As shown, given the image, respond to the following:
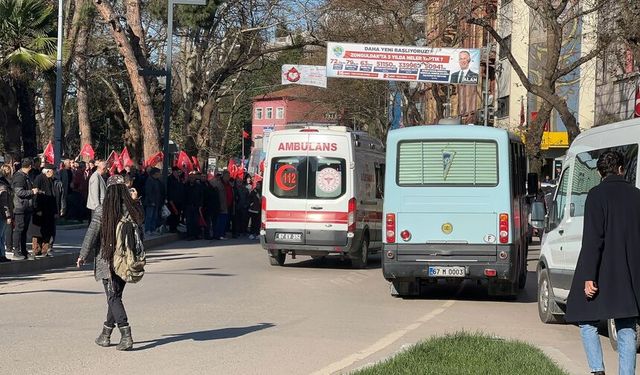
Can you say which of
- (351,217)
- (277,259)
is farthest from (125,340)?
(277,259)

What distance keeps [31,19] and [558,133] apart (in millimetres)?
26320

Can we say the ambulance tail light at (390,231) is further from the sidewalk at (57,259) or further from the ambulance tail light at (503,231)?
the sidewalk at (57,259)

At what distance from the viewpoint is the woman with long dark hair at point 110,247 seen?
1091cm

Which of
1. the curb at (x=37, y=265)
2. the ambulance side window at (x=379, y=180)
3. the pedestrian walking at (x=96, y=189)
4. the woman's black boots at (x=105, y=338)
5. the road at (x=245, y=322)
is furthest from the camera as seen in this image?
the ambulance side window at (x=379, y=180)

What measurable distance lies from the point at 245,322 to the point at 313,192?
929 centimetres

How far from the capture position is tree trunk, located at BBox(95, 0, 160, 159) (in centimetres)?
3341

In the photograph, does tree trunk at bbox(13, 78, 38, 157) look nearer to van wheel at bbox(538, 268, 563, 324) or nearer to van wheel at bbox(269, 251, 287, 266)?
van wheel at bbox(269, 251, 287, 266)

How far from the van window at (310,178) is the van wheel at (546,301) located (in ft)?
27.6

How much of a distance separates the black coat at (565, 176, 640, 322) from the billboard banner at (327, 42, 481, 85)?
2730 centimetres

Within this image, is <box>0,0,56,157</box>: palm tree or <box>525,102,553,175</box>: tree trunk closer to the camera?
<box>0,0,56,157</box>: palm tree

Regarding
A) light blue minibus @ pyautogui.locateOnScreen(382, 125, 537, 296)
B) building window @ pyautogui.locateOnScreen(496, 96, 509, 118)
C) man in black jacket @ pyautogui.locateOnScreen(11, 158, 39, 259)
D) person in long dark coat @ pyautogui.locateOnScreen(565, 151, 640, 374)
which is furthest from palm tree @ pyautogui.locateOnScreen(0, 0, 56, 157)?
building window @ pyautogui.locateOnScreen(496, 96, 509, 118)

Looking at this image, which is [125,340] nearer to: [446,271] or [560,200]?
[560,200]

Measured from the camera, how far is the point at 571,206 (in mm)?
13359

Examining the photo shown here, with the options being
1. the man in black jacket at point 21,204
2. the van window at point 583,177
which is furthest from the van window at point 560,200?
the man in black jacket at point 21,204
